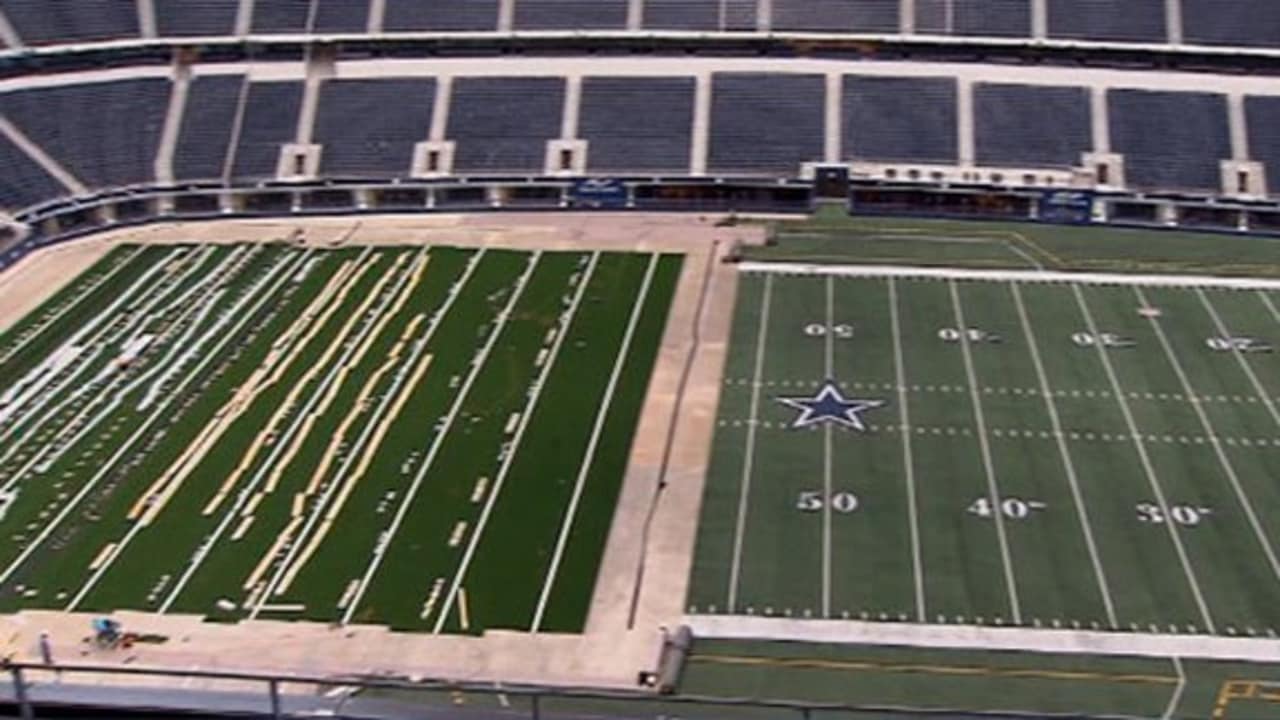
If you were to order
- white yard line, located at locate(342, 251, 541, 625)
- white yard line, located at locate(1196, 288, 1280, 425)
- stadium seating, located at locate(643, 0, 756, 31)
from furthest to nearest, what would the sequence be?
1. stadium seating, located at locate(643, 0, 756, 31)
2. white yard line, located at locate(1196, 288, 1280, 425)
3. white yard line, located at locate(342, 251, 541, 625)

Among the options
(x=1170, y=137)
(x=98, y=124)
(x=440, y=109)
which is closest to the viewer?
(x=1170, y=137)

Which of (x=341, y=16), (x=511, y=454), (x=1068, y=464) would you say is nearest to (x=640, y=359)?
(x=511, y=454)

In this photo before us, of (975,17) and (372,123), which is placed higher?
(975,17)

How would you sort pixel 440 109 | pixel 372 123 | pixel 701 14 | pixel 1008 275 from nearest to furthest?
pixel 1008 275 → pixel 372 123 → pixel 440 109 → pixel 701 14

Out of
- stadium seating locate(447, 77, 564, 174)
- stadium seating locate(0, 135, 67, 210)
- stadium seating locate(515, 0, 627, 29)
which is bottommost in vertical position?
stadium seating locate(0, 135, 67, 210)

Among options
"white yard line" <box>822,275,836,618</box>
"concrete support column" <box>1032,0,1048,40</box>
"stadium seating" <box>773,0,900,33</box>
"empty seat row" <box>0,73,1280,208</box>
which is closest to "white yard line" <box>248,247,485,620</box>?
"empty seat row" <box>0,73,1280,208</box>

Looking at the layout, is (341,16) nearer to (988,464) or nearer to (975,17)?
(975,17)

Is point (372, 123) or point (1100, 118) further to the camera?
point (372, 123)

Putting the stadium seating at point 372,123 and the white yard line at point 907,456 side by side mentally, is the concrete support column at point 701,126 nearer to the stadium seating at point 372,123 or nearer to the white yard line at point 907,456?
the stadium seating at point 372,123

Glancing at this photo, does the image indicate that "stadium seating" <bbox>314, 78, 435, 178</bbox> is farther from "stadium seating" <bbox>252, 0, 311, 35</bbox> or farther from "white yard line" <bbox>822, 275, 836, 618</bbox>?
"white yard line" <bbox>822, 275, 836, 618</bbox>
